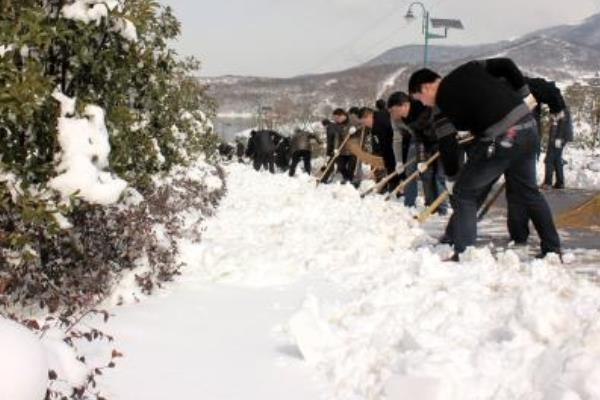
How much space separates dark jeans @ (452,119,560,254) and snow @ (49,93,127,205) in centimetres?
284

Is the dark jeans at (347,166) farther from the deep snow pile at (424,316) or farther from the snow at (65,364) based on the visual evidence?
the snow at (65,364)

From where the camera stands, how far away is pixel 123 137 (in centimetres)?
431

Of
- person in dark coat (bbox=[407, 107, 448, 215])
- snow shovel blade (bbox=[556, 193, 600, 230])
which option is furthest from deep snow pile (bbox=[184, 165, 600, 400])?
person in dark coat (bbox=[407, 107, 448, 215])

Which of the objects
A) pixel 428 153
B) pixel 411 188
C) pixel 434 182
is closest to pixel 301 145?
pixel 411 188

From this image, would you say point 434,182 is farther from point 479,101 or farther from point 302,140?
point 302,140

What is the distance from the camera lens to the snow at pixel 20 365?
185cm

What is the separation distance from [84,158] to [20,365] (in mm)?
1746

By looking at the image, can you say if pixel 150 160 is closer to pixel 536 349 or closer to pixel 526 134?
pixel 526 134

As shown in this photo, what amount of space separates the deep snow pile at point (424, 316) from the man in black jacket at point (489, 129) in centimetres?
45

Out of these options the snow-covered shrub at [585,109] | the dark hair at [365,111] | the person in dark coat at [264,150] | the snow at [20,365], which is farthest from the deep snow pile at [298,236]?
the snow-covered shrub at [585,109]

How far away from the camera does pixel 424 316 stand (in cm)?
368

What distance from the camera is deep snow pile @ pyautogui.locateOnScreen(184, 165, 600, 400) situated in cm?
278

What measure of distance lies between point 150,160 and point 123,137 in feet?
2.58

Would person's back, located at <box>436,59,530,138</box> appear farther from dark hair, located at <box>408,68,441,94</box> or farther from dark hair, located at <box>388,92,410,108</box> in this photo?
dark hair, located at <box>388,92,410,108</box>
